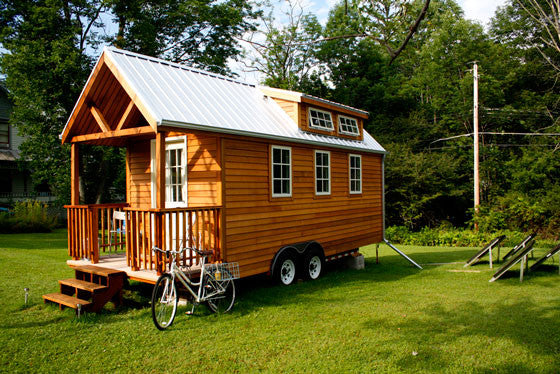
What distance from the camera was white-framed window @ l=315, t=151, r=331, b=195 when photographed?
34.2ft

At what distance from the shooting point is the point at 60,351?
211 inches

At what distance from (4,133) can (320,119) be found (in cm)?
2256

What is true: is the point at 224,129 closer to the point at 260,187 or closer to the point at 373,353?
the point at 260,187

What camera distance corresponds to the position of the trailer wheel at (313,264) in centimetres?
975

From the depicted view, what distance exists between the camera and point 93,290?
6766 mm

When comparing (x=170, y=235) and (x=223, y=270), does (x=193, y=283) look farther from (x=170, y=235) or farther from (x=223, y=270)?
(x=170, y=235)

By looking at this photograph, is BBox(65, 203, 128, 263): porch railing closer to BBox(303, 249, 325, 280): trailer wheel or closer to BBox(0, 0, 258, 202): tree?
BBox(303, 249, 325, 280): trailer wheel

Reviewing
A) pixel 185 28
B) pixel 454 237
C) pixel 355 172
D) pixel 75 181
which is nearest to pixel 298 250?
pixel 355 172

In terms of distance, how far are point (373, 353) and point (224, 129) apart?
14.4 ft

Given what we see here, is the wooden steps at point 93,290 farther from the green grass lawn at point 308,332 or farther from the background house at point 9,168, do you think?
the background house at point 9,168

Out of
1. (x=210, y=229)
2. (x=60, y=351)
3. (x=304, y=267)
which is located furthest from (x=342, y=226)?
(x=60, y=351)

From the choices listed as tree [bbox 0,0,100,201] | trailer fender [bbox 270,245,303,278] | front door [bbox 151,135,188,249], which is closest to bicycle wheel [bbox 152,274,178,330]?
front door [bbox 151,135,188,249]

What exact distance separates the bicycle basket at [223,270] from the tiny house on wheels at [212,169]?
21 centimetres

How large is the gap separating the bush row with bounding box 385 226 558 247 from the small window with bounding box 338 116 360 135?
1061cm
